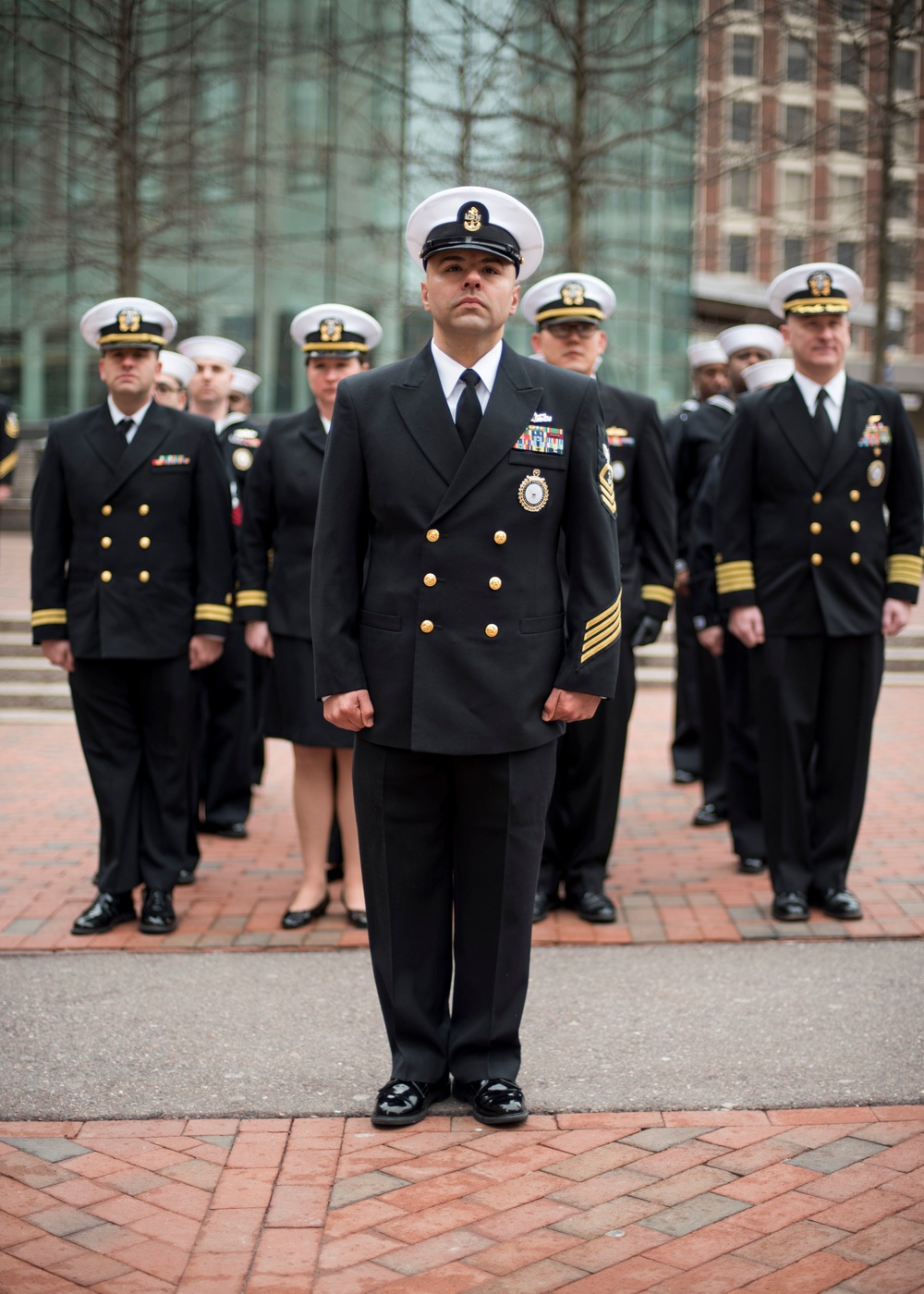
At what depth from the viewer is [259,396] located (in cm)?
2908

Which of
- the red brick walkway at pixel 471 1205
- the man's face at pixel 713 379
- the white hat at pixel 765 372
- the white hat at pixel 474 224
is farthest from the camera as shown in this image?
the man's face at pixel 713 379

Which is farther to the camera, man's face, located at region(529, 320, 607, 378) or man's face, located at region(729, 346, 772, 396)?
man's face, located at region(729, 346, 772, 396)

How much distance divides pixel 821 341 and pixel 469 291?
7.99ft

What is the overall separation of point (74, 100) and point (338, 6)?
39.2 ft

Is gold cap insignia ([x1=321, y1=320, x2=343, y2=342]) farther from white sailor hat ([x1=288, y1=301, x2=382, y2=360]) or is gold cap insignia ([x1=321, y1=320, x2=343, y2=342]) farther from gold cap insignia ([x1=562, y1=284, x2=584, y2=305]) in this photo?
gold cap insignia ([x1=562, y1=284, x2=584, y2=305])

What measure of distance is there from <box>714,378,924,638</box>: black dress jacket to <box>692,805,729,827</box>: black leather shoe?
6.51 feet

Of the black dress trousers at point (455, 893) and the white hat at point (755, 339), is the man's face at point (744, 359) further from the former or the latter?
the black dress trousers at point (455, 893)

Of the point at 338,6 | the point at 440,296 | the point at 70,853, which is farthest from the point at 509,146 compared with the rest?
the point at 440,296

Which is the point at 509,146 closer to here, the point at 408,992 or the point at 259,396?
the point at 259,396

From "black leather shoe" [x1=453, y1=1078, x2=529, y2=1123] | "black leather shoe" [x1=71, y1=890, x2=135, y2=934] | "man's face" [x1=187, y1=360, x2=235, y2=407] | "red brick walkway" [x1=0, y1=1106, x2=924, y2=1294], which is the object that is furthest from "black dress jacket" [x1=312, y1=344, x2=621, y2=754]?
"man's face" [x1=187, y1=360, x2=235, y2=407]

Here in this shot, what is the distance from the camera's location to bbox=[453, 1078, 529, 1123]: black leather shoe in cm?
380

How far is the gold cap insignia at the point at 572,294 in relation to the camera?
5816 millimetres

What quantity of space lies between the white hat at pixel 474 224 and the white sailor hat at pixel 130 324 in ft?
6.56

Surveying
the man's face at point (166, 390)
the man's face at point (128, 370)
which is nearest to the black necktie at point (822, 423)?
the man's face at point (128, 370)
